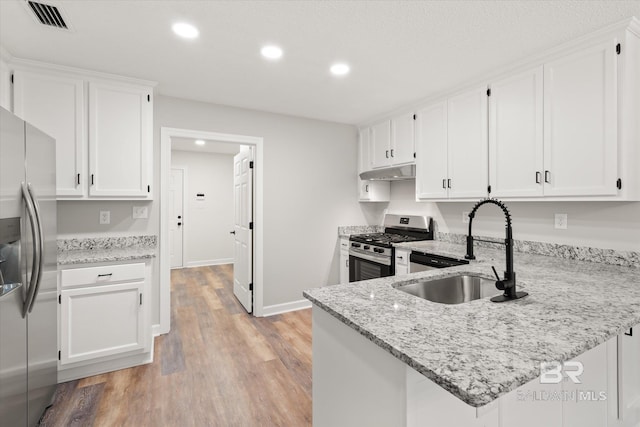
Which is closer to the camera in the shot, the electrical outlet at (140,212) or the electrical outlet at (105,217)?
the electrical outlet at (105,217)

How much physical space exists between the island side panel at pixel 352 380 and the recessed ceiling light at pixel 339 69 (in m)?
2.02

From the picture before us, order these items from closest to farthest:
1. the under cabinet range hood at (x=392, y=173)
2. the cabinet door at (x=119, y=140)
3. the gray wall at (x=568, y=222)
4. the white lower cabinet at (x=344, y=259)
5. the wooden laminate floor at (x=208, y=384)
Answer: the wooden laminate floor at (x=208, y=384)
the gray wall at (x=568, y=222)
the cabinet door at (x=119, y=140)
the under cabinet range hood at (x=392, y=173)
the white lower cabinet at (x=344, y=259)

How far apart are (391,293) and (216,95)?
275 cm

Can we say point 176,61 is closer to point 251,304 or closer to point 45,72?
point 45,72

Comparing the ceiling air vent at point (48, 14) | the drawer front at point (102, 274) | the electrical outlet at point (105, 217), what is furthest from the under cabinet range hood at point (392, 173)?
the ceiling air vent at point (48, 14)

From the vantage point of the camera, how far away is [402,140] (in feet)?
11.7

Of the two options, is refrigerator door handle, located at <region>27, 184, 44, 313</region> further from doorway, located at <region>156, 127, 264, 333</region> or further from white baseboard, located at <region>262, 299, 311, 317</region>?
white baseboard, located at <region>262, 299, 311, 317</region>

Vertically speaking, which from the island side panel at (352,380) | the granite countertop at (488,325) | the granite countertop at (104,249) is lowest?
the island side panel at (352,380)

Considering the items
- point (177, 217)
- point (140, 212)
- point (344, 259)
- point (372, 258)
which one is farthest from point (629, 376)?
point (177, 217)

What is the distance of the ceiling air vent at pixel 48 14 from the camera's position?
175cm

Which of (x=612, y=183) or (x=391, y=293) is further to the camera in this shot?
(x=612, y=183)

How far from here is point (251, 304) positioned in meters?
3.68

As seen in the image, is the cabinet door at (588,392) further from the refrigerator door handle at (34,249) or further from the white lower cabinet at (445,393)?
the refrigerator door handle at (34,249)

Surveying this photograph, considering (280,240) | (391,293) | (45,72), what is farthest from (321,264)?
(45,72)
